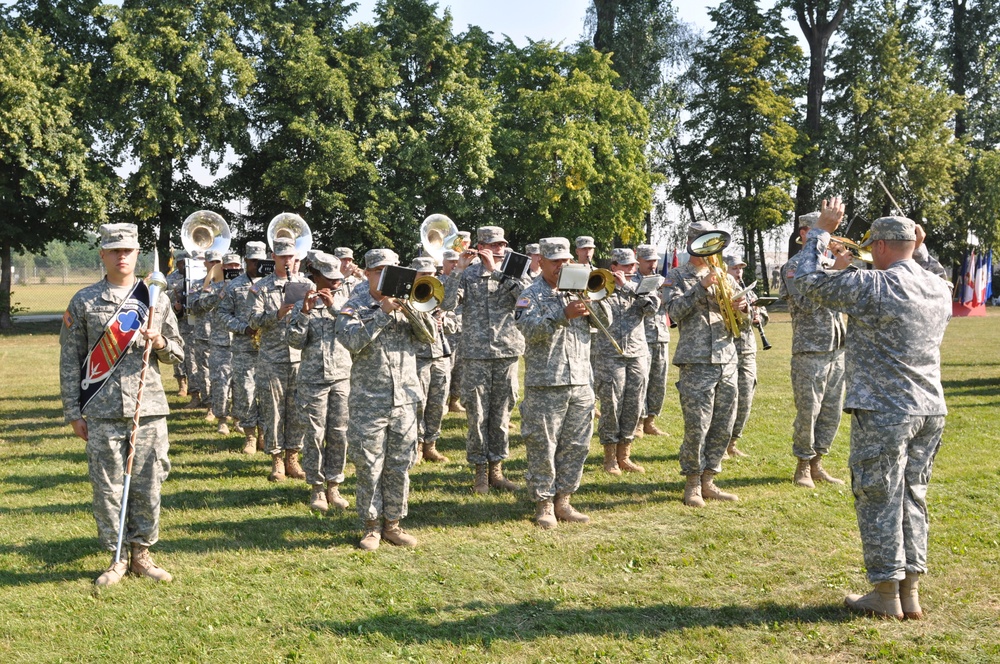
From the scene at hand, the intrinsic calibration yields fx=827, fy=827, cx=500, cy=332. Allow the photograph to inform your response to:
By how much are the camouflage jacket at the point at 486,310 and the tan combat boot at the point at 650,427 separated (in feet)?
12.2

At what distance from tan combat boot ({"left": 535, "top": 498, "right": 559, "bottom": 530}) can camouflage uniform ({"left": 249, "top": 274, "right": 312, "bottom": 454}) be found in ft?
9.80

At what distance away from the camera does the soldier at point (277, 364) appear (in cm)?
893

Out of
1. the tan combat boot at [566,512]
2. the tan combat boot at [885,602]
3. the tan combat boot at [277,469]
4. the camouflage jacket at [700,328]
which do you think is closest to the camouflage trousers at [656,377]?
the camouflage jacket at [700,328]

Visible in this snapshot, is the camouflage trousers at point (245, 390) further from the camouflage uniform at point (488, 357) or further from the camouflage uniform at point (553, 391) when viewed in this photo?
the camouflage uniform at point (553, 391)

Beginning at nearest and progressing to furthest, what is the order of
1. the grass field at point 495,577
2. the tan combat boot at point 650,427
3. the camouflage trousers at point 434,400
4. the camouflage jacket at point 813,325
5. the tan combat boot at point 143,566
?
1. the grass field at point 495,577
2. the tan combat boot at point 143,566
3. the camouflage jacket at point 813,325
4. the camouflage trousers at point 434,400
5. the tan combat boot at point 650,427

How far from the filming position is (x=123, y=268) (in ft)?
19.8

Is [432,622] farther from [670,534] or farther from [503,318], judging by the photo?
[503,318]

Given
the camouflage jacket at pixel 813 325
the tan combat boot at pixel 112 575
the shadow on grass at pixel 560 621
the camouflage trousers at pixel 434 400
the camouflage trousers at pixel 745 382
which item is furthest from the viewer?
the camouflage trousers at pixel 434 400

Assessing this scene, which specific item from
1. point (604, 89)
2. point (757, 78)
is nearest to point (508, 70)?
point (604, 89)

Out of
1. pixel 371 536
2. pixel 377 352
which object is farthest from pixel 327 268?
Result: pixel 371 536

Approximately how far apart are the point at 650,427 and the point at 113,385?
773 cm

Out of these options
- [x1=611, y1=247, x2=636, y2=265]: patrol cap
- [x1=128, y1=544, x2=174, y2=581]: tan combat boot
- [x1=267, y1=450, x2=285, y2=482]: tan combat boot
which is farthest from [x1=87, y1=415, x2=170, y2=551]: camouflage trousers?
[x1=611, y1=247, x2=636, y2=265]: patrol cap

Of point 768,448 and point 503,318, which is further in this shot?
point 768,448

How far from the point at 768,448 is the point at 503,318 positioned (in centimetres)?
426
